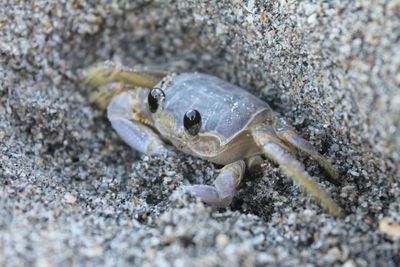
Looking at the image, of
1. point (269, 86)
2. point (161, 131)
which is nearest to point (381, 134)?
point (269, 86)

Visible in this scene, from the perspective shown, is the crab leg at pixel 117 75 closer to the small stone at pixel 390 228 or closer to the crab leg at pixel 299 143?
the crab leg at pixel 299 143

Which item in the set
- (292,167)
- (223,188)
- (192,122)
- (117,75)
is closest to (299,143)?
(292,167)

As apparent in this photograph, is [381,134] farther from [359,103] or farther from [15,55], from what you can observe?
[15,55]

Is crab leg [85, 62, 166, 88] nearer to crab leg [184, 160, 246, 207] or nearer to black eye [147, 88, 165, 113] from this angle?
black eye [147, 88, 165, 113]

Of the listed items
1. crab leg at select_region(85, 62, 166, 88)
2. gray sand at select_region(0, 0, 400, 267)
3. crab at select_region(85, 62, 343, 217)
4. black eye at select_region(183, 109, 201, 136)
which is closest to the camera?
gray sand at select_region(0, 0, 400, 267)

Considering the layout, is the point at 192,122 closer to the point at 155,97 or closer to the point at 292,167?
the point at 155,97

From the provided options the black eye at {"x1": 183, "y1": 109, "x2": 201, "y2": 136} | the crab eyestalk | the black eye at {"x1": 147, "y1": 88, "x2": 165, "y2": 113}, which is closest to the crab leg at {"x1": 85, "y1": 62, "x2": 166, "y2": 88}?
the crab eyestalk

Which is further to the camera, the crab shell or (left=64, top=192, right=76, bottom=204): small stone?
the crab shell
